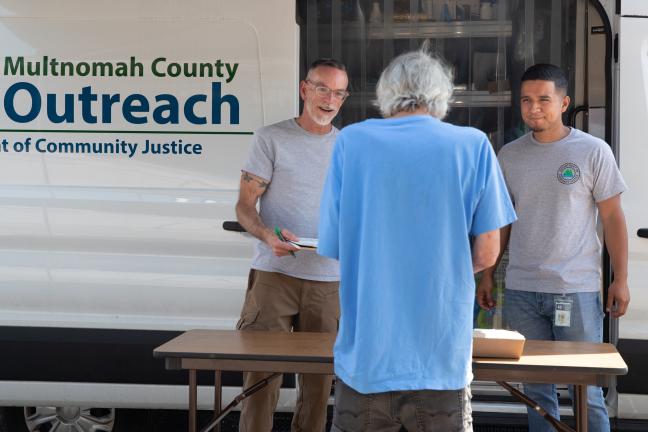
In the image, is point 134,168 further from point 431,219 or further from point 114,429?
point 431,219

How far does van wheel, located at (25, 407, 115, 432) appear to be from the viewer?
4.23m

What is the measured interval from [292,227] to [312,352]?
854 mm

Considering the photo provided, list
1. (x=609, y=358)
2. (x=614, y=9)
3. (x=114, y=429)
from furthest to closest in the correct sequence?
(x=114, y=429), (x=614, y=9), (x=609, y=358)

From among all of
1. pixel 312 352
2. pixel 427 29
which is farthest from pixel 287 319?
pixel 427 29

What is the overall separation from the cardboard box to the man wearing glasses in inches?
37.6

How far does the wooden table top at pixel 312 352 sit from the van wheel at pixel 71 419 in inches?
52.0

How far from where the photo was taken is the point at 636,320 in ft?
12.9

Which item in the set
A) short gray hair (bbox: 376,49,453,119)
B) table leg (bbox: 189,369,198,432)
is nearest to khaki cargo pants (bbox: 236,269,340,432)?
table leg (bbox: 189,369,198,432)

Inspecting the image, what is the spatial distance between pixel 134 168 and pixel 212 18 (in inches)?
28.5

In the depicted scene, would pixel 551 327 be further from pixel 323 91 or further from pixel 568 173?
pixel 323 91

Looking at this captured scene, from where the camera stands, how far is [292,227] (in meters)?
3.60

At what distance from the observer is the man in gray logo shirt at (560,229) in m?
3.49

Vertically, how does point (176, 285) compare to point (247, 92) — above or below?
below

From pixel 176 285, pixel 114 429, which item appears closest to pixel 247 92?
pixel 176 285
